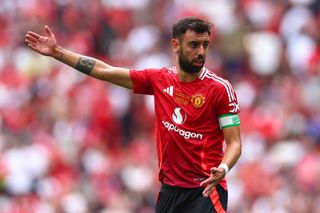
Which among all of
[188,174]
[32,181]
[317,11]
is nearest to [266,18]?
[317,11]

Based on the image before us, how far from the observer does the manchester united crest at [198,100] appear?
1142 cm

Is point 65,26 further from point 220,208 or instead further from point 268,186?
point 220,208

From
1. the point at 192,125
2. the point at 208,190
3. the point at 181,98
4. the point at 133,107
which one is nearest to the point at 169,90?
the point at 181,98

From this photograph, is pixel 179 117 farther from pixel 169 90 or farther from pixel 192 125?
pixel 169 90

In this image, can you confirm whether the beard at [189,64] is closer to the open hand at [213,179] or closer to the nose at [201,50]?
the nose at [201,50]

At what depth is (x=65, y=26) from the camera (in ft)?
76.8

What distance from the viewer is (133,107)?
20484 mm

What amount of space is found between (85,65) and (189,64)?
97cm

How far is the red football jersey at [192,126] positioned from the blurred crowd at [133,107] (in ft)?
18.8

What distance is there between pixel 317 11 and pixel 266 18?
2.74 ft

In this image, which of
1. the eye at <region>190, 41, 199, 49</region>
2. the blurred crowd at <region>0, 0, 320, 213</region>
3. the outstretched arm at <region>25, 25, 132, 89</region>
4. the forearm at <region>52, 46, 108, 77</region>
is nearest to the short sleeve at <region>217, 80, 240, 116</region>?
the eye at <region>190, 41, 199, 49</region>

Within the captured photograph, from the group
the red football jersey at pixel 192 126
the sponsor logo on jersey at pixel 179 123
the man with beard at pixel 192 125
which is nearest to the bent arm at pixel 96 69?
the man with beard at pixel 192 125

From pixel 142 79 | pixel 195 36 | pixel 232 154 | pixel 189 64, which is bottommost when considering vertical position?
pixel 232 154

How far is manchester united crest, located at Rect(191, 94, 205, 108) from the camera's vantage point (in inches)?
450
